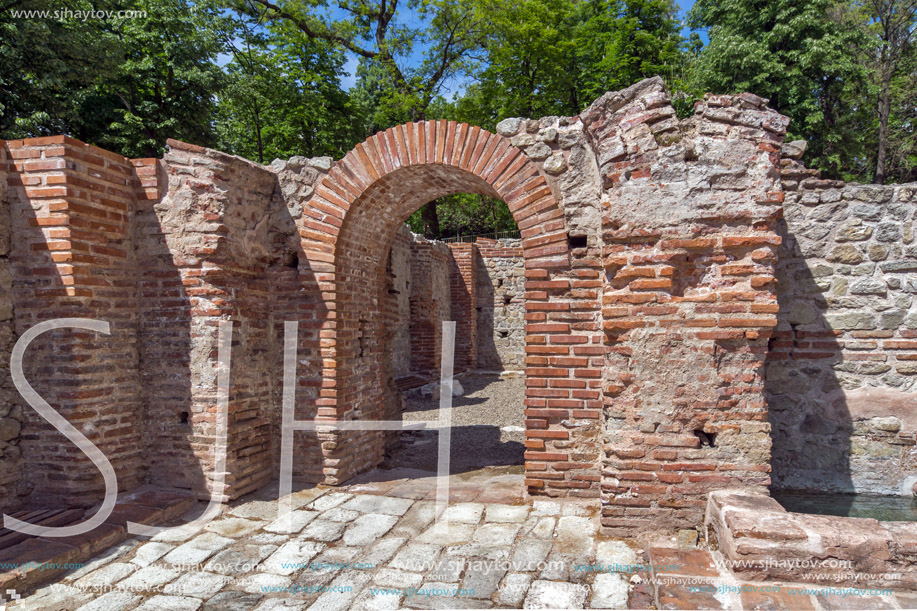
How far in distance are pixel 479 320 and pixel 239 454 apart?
419 inches

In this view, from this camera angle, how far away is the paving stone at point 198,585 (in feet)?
9.53

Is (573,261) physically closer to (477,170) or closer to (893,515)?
(477,170)

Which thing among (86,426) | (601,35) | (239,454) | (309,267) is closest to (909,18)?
(601,35)

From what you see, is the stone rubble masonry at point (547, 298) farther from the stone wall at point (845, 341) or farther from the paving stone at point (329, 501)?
the paving stone at point (329, 501)

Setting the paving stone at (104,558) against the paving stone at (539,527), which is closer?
the paving stone at (104,558)

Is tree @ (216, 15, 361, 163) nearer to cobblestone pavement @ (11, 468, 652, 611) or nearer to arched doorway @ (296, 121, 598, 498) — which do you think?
arched doorway @ (296, 121, 598, 498)

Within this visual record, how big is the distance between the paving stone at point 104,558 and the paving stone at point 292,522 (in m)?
0.88

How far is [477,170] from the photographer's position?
425cm

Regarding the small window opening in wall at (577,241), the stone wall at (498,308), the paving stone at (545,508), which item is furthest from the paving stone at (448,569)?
the stone wall at (498,308)

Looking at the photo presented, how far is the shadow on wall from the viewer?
152 inches

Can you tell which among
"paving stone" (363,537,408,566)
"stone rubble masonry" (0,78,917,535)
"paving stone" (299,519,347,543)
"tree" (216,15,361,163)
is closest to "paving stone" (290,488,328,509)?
"stone rubble masonry" (0,78,917,535)

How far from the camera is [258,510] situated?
160 inches

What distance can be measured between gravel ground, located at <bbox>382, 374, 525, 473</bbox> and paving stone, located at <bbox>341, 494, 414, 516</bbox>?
1012 mm

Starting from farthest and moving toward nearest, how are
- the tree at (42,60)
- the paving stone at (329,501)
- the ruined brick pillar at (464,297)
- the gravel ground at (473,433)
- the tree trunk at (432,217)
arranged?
the tree trunk at (432,217)
the ruined brick pillar at (464,297)
the tree at (42,60)
the gravel ground at (473,433)
the paving stone at (329,501)
